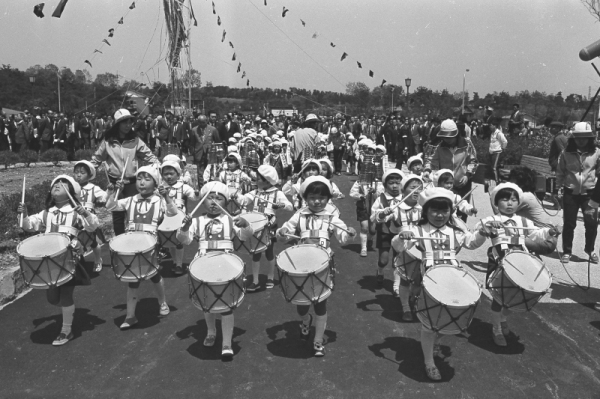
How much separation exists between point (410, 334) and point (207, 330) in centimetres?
204

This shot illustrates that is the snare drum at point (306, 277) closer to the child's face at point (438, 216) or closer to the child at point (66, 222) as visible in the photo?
the child's face at point (438, 216)

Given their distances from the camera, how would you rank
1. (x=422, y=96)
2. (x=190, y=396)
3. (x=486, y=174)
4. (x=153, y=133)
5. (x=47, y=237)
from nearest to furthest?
(x=190, y=396)
(x=47, y=237)
(x=486, y=174)
(x=153, y=133)
(x=422, y=96)

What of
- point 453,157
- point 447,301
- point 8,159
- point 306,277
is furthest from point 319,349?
point 8,159

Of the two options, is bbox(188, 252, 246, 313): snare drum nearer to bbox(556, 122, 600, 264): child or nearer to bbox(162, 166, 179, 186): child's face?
bbox(162, 166, 179, 186): child's face

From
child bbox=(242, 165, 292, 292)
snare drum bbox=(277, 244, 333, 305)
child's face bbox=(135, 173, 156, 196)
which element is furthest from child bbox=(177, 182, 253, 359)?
child bbox=(242, 165, 292, 292)

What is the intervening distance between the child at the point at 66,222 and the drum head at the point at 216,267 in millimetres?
1394

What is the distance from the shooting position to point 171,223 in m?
6.51

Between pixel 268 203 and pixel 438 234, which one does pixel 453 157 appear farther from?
pixel 438 234

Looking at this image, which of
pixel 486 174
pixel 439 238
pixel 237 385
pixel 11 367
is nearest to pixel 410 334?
pixel 439 238

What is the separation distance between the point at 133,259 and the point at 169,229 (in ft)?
4.78

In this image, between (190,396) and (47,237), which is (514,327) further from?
(47,237)

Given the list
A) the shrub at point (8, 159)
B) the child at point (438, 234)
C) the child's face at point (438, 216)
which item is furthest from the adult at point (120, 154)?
the shrub at point (8, 159)

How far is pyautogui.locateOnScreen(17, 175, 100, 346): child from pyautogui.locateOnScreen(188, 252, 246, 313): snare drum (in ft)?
4.72

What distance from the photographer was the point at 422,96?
39.3 metres
